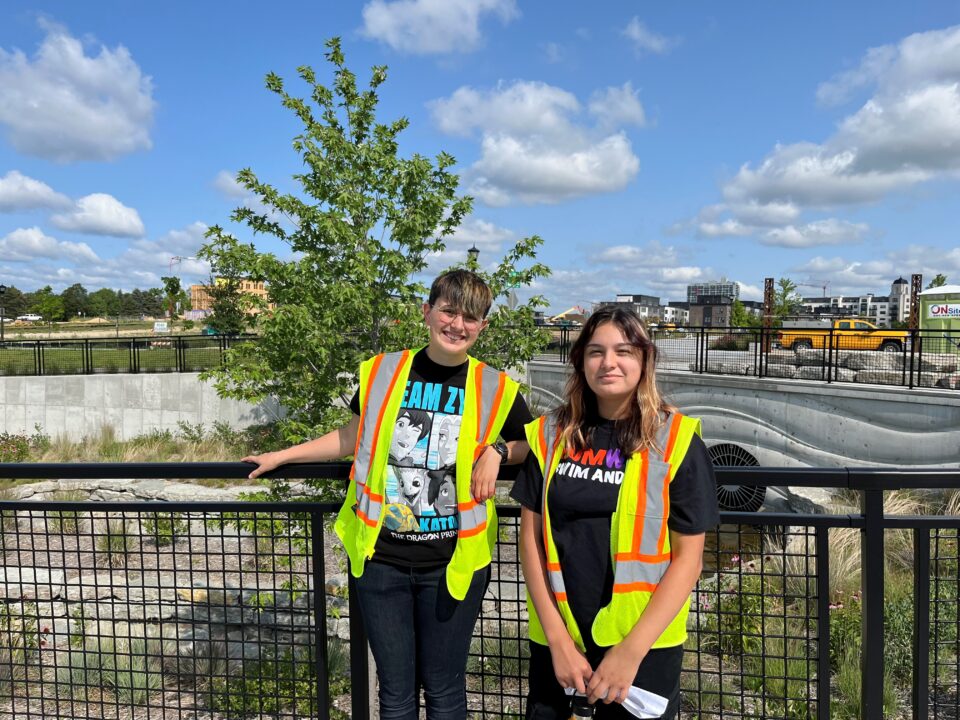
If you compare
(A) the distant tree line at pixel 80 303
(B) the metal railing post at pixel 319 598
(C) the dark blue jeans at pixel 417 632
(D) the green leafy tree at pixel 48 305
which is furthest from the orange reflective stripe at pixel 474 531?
(D) the green leafy tree at pixel 48 305

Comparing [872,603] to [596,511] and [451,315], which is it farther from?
[451,315]

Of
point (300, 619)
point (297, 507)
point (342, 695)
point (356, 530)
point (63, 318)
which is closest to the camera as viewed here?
point (356, 530)

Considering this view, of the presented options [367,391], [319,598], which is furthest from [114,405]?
[367,391]

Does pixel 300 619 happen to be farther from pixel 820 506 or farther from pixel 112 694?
pixel 820 506

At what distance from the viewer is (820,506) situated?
1238 cm

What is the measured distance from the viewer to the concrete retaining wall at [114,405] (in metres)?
20.4

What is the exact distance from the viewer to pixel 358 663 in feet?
8.95

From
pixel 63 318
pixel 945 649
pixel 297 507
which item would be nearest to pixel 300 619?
pixel 297 507

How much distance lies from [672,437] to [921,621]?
1.50 m

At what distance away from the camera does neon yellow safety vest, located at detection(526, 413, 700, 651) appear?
1864mm

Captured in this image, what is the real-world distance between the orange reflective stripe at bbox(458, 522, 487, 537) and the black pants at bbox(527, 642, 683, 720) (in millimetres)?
386

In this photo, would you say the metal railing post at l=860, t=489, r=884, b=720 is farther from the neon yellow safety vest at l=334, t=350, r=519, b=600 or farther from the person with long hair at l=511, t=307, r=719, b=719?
the neon yellow safety vest at l=334, t=350, r=519, b=600

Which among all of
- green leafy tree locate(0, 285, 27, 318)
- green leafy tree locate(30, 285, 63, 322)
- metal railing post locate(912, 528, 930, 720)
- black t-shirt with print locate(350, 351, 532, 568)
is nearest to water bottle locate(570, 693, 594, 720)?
black t-shirt with print locate(350, 351, 532, 568)

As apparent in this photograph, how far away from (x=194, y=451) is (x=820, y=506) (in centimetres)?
1557
